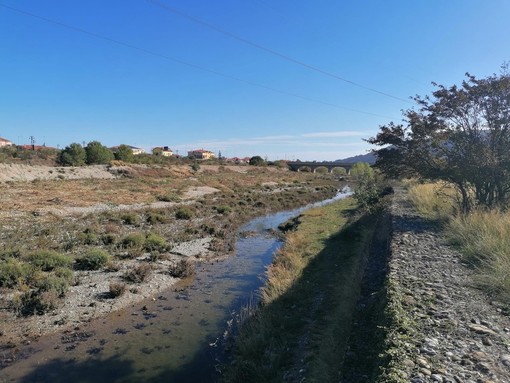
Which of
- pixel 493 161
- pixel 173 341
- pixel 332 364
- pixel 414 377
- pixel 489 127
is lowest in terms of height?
pixel 173 341

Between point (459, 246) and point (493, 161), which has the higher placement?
point (493, 161)

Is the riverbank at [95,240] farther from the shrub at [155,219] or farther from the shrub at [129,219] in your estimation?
the shrub at [155,219]

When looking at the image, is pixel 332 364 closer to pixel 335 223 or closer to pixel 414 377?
pixel 414 377

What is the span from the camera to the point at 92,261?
55.4ft

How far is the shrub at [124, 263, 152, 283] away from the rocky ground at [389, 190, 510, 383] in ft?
33.8

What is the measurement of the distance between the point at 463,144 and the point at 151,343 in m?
16.2

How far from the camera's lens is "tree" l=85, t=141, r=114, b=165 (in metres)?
75.5

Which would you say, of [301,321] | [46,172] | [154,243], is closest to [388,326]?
[301,321]

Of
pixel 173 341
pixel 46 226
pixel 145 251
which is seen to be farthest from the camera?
pixel 46 226

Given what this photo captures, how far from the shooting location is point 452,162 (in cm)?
1792

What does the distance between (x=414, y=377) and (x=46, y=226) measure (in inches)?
1002

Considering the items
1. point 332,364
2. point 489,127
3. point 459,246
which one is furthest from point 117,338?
point 489,127

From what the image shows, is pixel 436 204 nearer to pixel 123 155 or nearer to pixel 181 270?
pixel 181 270

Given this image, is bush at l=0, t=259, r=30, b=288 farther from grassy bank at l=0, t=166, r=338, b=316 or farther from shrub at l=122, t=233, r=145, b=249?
shrub at l=122, t=233, r=145, b=249
